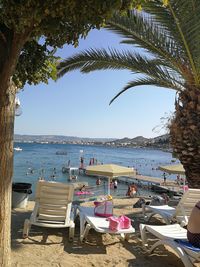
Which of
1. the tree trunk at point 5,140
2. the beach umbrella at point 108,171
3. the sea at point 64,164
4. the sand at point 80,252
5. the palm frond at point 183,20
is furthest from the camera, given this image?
the sea at point 64,164

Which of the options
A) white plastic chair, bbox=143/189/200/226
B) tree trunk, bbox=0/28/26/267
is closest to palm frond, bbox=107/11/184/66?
white plastic chair, bbox=143/189/200/226

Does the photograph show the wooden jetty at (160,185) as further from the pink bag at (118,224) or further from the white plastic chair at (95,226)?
the pink bag at (118,224)

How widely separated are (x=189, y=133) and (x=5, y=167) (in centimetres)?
533

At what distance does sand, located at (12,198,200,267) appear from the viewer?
14.5 feet

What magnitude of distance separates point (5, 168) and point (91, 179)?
33.8 metres

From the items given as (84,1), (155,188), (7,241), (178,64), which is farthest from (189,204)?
(155,188)

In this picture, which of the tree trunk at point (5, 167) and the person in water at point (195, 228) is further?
the person in water at point (195, 228)

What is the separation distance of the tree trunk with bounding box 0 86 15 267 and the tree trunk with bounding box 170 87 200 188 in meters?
5.21

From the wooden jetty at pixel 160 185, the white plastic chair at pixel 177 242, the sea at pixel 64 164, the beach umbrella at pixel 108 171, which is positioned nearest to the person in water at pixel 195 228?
the white plastic chair at pixel 177 242

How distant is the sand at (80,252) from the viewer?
442 cm

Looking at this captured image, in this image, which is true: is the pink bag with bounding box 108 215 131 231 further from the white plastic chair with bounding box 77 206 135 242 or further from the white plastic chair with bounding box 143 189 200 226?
the white plastic chair with bounding box 143 189 200 226

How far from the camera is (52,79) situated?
3918 mm

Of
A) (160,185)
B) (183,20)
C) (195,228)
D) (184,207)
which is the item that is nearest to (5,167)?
(195,228)

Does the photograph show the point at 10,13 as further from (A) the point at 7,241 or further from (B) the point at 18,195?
(B) the point at 18,195
